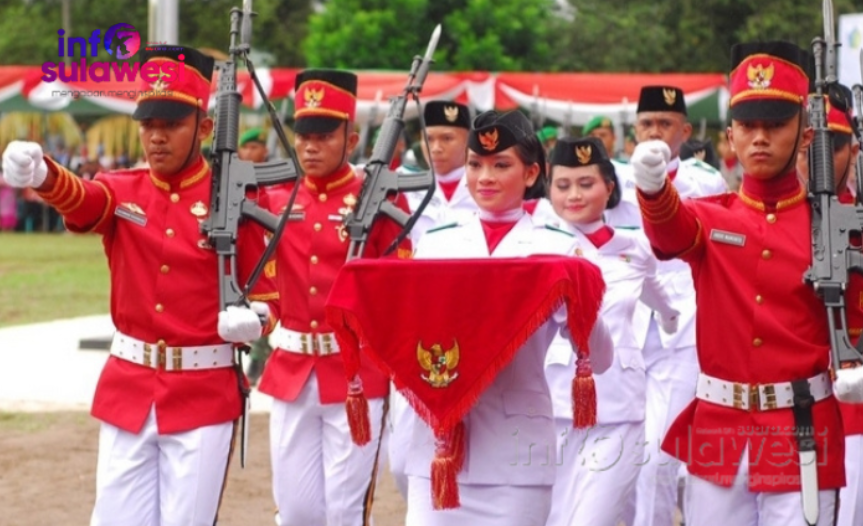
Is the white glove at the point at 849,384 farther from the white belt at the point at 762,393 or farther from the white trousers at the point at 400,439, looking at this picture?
the white trousers at the point at 400,439

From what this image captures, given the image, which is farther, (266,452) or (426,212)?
(266,452)

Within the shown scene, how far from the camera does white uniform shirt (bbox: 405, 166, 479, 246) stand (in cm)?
870

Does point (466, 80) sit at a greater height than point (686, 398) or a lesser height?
greater

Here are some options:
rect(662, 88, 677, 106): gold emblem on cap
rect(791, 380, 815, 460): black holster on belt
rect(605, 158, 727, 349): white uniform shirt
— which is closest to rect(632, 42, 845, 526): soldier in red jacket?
rect(791, 380, 815, 460): black holster on belt

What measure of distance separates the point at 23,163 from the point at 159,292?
2.90ft

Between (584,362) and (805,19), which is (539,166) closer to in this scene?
(584,362)

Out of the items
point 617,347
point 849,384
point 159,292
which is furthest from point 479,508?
point 617,347

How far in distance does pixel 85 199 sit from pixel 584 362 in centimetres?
212

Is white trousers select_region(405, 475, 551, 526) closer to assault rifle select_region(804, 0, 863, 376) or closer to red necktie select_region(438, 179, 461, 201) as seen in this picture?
assault rifle select_region(804, 0, 863, 376)

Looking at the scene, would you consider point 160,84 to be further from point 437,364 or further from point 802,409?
point 802,409

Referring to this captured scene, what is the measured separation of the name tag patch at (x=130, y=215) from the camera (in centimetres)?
635

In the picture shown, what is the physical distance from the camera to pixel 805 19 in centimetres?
3712

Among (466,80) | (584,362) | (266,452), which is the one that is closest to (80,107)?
(466,80)

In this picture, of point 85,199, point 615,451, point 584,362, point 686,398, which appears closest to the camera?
point 584,362
